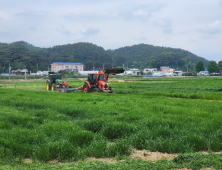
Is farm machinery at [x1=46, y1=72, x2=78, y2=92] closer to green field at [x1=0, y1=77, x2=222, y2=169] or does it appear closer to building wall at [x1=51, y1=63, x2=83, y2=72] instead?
green field at [x1=0, y1=77, x2=222, y2=169]

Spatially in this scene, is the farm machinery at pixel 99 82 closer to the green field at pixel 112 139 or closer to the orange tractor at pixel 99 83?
the orange tractor at pixel 99 83

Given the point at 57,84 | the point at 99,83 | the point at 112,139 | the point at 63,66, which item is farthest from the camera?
the point at 63,66

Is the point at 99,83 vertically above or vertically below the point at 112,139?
above

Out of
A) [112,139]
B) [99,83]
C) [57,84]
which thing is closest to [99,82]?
[99,83]

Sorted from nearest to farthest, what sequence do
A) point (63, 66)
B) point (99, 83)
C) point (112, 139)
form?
point (112, 139), point (99, 83), point (63, 66)

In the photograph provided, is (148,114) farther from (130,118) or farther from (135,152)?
(135,152)

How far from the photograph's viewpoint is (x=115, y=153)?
7.56 metres

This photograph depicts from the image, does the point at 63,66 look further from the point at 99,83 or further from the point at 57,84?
the point at 99,83

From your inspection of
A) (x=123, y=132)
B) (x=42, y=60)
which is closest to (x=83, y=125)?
(x=123, y=132)

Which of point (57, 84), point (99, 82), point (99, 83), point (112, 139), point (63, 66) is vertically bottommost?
point (112, 139)

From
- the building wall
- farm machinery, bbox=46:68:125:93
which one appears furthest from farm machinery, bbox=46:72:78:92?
the building wall

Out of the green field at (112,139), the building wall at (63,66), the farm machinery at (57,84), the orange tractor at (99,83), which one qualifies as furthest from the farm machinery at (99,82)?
the building wall at (63,66)

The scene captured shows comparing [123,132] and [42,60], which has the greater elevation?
[42,60]

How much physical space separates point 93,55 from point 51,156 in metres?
189
